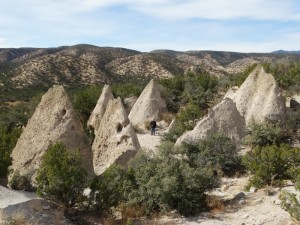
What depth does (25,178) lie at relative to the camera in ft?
42.8

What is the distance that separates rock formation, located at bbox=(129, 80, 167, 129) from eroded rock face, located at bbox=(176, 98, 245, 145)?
9669mm

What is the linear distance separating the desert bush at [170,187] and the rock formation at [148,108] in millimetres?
14632

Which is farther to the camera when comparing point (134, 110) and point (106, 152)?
point (134, 110)

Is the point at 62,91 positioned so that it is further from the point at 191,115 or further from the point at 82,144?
the point at 191,115

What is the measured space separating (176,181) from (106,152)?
15.2 feet

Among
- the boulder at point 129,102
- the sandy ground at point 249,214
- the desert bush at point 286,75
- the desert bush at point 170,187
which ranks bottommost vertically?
the sandy ground at point 249,214

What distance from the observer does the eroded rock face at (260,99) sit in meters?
21.6

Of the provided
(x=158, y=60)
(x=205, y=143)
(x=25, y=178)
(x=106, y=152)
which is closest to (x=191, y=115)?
(x=205, y=143)

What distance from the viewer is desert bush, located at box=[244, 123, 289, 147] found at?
1927cm

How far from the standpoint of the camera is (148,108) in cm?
2903

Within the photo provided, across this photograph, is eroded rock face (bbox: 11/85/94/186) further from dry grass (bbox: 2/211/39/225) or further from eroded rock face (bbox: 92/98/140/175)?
dry grass (bbox: 2/211/39/225)

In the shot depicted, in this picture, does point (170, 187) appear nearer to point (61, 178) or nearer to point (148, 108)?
point (61, 178)

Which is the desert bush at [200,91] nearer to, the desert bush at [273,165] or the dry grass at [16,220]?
the desert bush at [273,165]

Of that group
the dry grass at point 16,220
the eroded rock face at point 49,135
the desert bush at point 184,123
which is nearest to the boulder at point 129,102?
the desert bush at point 184,123
